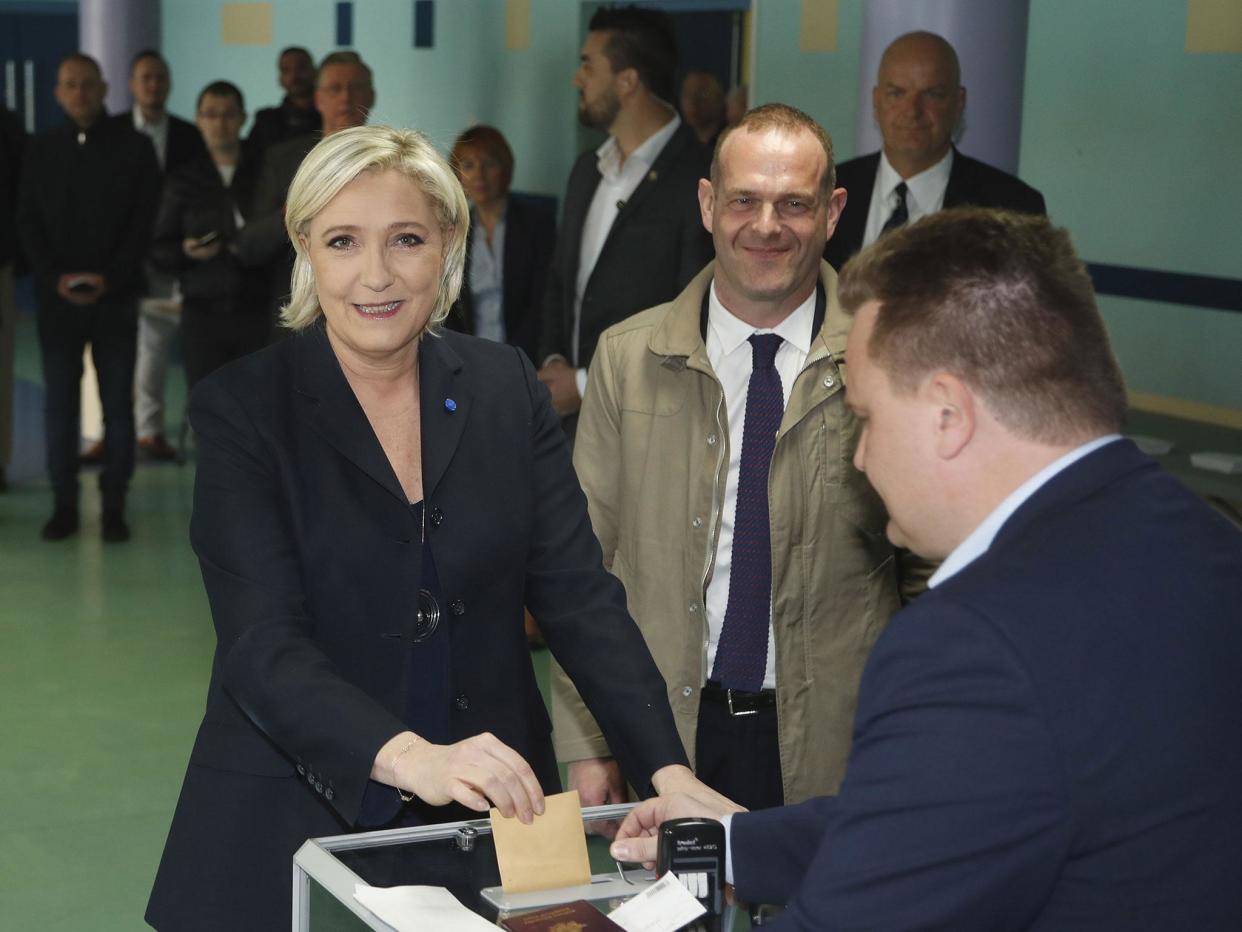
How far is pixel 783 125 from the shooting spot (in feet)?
9.83

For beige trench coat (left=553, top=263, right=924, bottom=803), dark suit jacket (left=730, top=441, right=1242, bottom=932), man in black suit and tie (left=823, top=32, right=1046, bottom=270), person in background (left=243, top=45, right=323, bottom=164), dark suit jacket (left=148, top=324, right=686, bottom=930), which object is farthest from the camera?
person in background (left=243, top=45, right=323, bottom=164)

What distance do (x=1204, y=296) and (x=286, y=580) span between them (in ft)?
15.5

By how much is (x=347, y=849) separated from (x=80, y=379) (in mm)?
6099

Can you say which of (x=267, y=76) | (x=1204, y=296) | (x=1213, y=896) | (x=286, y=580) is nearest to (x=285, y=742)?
(x=286, y=580)

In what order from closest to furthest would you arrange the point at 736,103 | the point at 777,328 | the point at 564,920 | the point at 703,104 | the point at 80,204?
the point at 564,920, the point at 777,328, the point at 80,204, the point at 703,104, the point at 736,103

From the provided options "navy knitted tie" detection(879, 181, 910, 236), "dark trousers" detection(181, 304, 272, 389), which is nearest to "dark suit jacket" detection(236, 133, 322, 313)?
"dark trousers" detection(181, 304, 272, 389)

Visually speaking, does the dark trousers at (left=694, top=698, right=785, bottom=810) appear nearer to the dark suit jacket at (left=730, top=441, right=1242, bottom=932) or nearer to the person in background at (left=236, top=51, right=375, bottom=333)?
the dark suit jacket at (left=730, top=441, right=1242, bottom=932)

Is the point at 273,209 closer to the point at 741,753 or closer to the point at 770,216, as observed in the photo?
the point at 770,216

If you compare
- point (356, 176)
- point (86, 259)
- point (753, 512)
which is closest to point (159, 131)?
point (86, 259)

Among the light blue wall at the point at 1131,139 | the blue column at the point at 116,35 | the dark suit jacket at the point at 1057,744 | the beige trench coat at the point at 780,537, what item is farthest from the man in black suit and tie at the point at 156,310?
the dark suit jacket at the point at 1057,744

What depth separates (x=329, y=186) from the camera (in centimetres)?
237

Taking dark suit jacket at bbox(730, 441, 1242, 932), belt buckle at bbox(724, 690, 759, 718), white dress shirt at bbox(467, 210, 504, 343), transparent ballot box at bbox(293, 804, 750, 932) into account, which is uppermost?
dark suit jacket at bbox(730, 441, 1242, 932)

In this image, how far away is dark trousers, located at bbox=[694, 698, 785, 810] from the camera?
2.97m

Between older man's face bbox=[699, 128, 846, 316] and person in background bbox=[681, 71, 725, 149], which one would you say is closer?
older man's face bbox=[699, 128, 846, 316]
